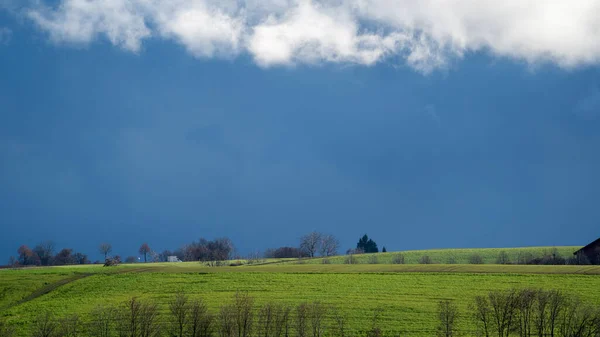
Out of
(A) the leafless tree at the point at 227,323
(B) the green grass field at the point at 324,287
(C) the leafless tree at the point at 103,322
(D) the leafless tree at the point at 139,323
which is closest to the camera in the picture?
(A) the leafless tree at the point at 227,323

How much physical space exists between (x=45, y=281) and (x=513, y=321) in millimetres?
63035

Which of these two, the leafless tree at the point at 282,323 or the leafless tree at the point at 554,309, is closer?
the leafless tree at the point at 554,309

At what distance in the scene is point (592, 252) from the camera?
106500 mm

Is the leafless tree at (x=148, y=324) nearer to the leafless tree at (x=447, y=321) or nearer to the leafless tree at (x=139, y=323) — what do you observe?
the leafless tree at (x=139, y=323)

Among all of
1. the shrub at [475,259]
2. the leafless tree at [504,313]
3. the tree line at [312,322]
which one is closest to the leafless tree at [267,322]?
the tree line at [312,322]

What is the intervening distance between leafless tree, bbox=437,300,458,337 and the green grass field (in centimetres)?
92

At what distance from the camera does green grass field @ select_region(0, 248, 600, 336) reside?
6069cm

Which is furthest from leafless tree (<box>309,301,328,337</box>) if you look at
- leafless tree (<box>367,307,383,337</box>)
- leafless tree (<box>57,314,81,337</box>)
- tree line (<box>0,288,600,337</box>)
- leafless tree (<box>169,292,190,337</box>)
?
leafless tree (<box>57,314,81,337</box>)

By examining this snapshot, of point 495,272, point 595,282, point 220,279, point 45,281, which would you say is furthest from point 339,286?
point 45,281

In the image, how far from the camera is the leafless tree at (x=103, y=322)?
55.0 meters

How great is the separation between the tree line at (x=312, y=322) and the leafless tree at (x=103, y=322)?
92 mm

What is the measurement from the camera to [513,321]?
171 ft

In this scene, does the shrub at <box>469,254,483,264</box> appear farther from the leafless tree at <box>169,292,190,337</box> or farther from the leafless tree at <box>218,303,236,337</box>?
the leafless tree at <box>169,292,190,337</box>

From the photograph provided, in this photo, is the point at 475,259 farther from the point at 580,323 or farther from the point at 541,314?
the point at 580,323
